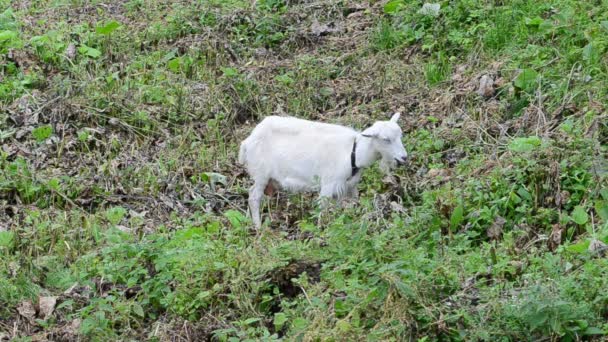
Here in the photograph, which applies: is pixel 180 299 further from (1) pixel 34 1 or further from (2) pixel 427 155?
(1) pixel 34 1

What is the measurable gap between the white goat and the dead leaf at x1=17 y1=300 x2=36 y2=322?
2.20 m

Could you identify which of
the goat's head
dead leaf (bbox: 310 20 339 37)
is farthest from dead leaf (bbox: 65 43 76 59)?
the goat's head

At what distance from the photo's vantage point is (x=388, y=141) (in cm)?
949

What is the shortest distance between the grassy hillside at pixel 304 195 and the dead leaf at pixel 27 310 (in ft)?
0.05

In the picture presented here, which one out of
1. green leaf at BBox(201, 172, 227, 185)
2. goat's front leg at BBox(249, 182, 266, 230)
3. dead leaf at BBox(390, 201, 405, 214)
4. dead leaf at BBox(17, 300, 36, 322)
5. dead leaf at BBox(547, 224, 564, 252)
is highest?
dead leaf at BBox(547, 224, 564, 252)

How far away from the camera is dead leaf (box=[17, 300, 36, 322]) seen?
7.79 metres

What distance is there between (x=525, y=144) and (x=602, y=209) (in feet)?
4.78

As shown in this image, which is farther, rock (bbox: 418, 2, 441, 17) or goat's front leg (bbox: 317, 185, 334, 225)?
rock (bbox: 418, 2, 441, 17)

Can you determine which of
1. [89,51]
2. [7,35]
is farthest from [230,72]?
[7,35]

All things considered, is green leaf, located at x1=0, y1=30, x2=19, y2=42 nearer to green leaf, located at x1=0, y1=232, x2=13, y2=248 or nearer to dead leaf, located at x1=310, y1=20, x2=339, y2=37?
dead leaf, located at x1=310, y1=20, x2=339, y2=37

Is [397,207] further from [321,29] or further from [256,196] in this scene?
[321,29]

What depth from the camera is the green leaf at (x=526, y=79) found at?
10711 mm

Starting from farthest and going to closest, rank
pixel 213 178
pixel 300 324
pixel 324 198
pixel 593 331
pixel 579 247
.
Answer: pixel 213 178
pixel 324 198
pixel 579 247
pixel 300 324
pixel 593 331

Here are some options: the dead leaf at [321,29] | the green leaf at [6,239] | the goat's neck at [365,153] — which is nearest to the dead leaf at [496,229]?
the goat's neck at [365,153]
